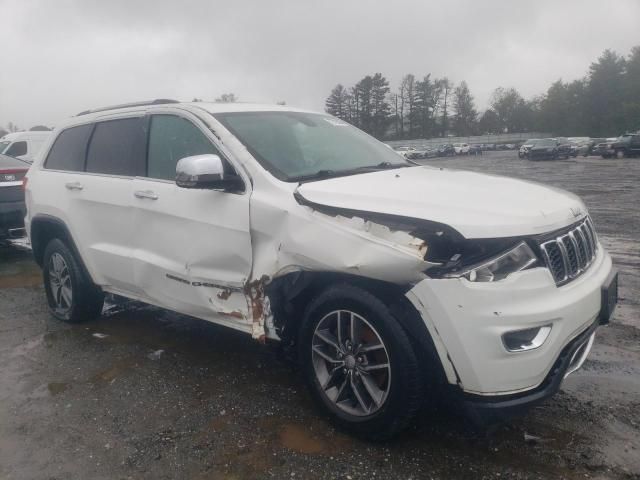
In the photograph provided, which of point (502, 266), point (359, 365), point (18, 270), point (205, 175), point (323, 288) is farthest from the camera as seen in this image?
point (18, 270)

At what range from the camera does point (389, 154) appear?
173 inches

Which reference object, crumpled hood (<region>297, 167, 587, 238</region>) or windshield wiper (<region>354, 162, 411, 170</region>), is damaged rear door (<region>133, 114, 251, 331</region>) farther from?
windshield wiper (<region>354, 162, 411, 170</region>)

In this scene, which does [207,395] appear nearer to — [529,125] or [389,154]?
[389,154]

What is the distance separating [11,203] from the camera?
7.89 metres

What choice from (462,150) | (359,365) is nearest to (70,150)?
(359,365)

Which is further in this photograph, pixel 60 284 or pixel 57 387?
pixel 60 284

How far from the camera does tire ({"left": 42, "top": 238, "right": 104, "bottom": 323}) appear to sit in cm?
477

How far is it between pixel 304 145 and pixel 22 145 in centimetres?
1450

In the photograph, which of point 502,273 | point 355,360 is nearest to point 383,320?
point 355,360

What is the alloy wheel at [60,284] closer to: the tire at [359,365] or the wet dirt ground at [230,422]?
the wet dirt ground at [230,422]

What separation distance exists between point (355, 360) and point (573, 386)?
1.59 meters

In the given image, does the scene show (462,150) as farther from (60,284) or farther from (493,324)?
(493,324)

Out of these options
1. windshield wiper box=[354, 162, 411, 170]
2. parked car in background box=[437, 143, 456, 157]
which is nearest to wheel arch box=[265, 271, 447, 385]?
windshield wiper box=[354, 162, 411, 170]

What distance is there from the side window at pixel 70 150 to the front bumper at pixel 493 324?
3.49 metres
